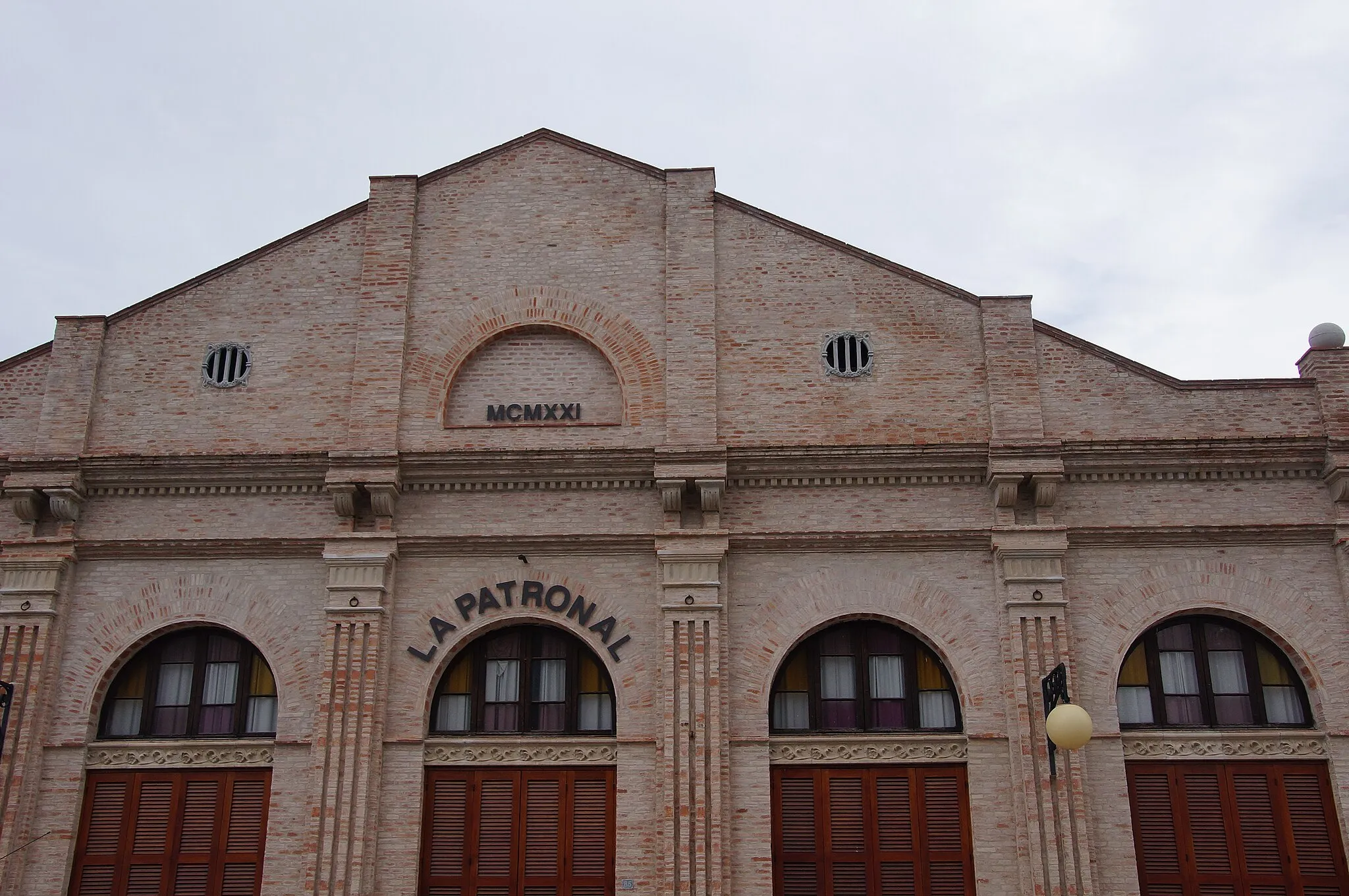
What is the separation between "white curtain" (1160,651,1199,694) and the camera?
18297 mm

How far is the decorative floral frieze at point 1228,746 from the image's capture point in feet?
58.1

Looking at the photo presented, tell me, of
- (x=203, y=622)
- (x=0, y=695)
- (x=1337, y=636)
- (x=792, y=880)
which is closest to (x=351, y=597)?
(x=203, y=622)

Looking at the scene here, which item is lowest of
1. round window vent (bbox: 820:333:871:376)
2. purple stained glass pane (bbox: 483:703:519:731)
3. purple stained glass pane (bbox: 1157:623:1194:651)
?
purple stained glass pane (bbox: 483:703:519:731)

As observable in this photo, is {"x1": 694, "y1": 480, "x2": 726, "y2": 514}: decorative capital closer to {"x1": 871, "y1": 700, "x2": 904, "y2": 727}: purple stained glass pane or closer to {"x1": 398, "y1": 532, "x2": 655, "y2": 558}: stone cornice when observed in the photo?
{"x1": 398, "y1": 532, "x2": 655, "y2": 558}: stone cornice

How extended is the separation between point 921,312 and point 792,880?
28.7 ft

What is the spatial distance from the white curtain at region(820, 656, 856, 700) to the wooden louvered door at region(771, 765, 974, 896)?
3.67 feet

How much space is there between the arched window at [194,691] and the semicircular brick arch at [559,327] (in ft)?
15.3

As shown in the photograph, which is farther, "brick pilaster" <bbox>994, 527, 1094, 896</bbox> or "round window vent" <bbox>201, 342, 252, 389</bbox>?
"round window vent" <bbox>201, 342, 252, 389</bbox>

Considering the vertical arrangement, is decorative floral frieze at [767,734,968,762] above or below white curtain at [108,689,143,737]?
below

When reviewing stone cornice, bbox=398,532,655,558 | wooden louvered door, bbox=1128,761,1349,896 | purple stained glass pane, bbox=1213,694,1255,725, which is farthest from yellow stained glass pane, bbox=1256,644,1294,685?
stone cornice, bbox=398,532,655,558

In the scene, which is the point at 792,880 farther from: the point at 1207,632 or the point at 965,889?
the point at 1207,632

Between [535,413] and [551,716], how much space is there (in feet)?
15.2

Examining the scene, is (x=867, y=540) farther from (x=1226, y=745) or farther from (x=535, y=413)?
(x=1226, y=745)

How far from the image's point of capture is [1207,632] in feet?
60.8
